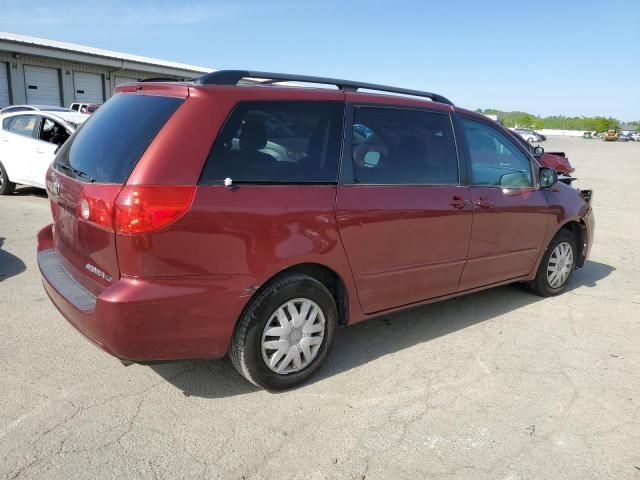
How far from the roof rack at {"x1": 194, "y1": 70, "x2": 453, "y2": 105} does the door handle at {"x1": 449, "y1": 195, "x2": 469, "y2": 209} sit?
0.80m

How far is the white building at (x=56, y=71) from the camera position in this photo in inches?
976

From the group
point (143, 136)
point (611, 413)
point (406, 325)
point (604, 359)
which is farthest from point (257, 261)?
point (604, 359)

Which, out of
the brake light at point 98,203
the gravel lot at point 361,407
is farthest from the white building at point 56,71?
the brake light at point 98,203

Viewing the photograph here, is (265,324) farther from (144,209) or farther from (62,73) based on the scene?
(62,73)

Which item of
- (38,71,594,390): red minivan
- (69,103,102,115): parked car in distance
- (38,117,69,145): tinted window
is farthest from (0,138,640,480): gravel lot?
(69,103,102,115): parked car in distance

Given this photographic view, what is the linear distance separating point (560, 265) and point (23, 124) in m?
8.89

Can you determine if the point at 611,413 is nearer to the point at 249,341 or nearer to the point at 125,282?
the point at 249,341

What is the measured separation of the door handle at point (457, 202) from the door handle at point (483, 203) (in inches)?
5.3

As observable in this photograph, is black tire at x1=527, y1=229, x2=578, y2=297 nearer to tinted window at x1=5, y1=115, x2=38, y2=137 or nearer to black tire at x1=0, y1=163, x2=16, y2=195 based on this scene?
tinted window at x1=5, y1=115, x2=38, y2=137

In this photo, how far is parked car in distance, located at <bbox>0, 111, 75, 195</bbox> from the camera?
29.7ft

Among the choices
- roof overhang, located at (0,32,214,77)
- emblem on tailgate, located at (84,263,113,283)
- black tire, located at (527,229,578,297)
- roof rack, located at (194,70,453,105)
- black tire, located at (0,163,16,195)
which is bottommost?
black tire, located at (0,163,16,195)

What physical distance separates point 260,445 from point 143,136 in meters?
1.72

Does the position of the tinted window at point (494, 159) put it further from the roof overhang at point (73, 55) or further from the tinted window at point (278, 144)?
the roof overhang at point (73, 55)

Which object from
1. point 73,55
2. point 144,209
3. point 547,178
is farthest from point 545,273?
point 73,55
